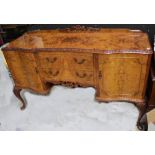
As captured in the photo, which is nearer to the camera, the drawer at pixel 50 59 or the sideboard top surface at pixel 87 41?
the sideboard top surface at pixel 87 41

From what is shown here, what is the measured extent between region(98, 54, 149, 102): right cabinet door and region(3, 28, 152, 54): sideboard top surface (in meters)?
0.08

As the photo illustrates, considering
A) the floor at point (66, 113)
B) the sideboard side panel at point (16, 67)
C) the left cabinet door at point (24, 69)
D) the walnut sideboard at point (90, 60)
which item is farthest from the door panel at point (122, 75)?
the sideboard side panel at point (16, 67)

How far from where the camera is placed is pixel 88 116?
2.49 m

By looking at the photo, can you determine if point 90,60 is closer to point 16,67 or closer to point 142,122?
point 16,67

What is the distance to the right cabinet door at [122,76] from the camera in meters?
1.82

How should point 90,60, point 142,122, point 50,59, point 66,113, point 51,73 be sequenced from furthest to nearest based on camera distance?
1. point 66,113
2. point 142,122
3. point 51,73
4. point 50,59
5. point 90,60

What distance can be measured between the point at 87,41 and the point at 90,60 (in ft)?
0.77

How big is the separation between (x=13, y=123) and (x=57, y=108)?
→ 1.87 ft

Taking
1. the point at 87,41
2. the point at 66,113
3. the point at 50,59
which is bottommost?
the point at 66,113

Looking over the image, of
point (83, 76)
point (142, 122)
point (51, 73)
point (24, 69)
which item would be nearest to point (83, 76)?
point (83, 76)

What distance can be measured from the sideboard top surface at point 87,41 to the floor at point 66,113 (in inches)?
30.2

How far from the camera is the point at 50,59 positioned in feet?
6.64

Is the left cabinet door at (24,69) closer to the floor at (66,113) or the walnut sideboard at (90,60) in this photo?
the walnut sideboard at (90,60)
